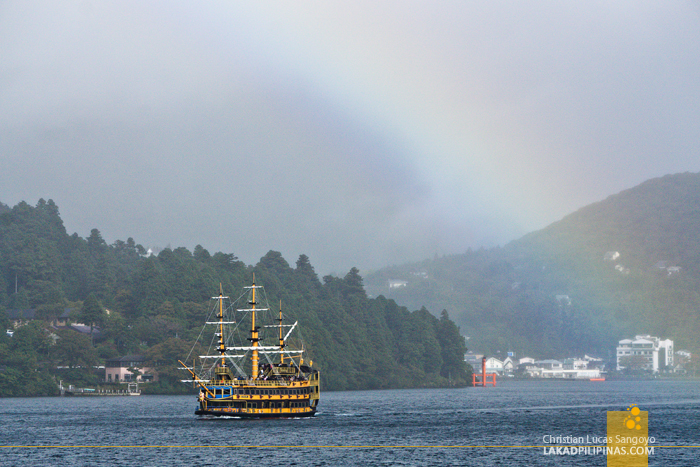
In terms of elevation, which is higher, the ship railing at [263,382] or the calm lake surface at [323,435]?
the ship railing at [263,382]

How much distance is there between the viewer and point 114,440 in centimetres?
9681

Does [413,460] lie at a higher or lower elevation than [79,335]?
lower

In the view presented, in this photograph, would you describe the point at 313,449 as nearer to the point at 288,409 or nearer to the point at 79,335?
the point at 288,409

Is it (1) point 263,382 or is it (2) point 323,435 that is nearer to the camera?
(2) point 323,435

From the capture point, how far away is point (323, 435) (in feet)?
333

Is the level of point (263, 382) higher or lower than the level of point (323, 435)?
higher

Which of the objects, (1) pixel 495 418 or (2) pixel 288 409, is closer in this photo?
(2) pixel 288 409

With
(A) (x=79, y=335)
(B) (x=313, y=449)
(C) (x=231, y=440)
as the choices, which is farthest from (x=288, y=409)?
Result: (A) (x=79, y=335)

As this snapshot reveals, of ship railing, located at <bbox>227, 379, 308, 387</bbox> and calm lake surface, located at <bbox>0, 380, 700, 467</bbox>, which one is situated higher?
ship railing, located at <bbox>227, 379, 308, 387</bbox>

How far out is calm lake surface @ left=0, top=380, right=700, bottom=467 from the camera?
8200cm

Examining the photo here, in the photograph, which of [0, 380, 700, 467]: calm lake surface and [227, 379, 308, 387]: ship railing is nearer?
[0, 380, 700, 467]: calm lake surface

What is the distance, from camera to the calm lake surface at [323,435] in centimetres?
8200

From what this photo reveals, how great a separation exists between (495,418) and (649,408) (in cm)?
4018

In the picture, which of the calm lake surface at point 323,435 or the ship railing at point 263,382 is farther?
the ship railing at point 263,382
